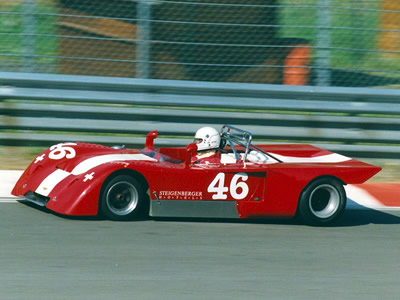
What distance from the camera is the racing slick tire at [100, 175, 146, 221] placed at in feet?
21.5

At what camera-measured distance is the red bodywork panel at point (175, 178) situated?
6.48 meters

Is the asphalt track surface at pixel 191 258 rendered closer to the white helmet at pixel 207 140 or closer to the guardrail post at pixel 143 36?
the white helmet at pixel 207 140

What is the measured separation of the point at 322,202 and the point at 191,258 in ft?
6.43

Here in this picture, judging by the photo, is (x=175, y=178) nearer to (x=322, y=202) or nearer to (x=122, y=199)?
(x=122, y=199)

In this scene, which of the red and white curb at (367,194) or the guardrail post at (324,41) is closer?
the red and white curb at (367,194)

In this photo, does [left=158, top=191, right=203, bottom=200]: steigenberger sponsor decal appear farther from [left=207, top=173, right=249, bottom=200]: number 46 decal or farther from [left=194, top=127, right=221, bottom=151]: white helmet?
[left=194, top=127, right=221, bottom=151]: white helmet

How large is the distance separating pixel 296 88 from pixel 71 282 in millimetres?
4970

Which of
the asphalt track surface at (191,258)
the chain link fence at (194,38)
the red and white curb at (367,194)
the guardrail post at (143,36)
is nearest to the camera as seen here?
the asphalt track surface at (191,258)

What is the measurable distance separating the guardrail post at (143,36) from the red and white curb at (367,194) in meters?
1.93

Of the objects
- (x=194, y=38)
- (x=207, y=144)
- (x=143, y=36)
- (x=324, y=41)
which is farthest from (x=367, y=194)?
(x=143, y=36)

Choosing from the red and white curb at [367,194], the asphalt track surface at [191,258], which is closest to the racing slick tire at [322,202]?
the asphalt track surface at [191,258]

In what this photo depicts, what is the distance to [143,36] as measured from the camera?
8.73 meters

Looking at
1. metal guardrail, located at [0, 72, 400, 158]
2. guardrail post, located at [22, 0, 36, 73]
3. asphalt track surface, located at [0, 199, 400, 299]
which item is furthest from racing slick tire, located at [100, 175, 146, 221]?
guardrail post, located at [22, 0, 36, 73]

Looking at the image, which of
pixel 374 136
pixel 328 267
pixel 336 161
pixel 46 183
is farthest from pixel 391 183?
pixel 46 183
